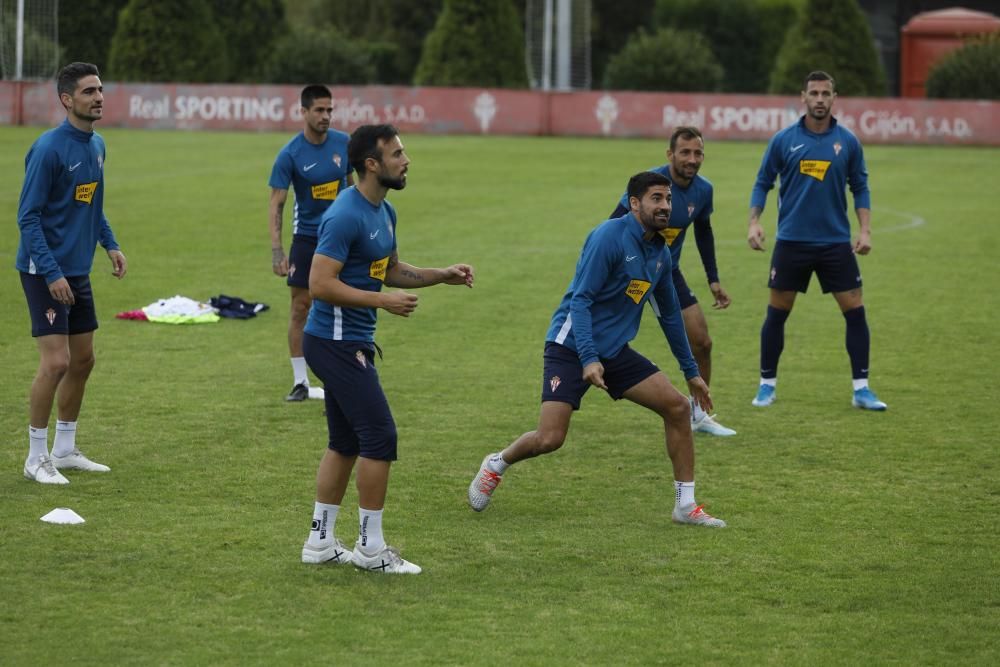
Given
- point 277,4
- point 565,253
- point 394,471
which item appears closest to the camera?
point 394,471

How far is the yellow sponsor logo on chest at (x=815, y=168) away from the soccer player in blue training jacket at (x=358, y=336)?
530cm

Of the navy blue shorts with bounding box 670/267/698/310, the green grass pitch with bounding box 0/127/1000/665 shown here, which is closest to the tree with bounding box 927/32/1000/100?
the green grass pitch with bounding box 0/127/1000/665

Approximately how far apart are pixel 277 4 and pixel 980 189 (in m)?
40.9

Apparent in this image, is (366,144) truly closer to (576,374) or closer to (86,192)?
(576,374)

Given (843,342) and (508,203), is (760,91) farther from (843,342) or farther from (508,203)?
(843,342)

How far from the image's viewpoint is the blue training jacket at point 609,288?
323 inches

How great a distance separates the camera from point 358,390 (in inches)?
289

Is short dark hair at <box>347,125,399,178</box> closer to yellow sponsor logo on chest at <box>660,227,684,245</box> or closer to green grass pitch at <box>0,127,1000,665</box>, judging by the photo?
green grass pitch at <box>0,127,1000,665</box>

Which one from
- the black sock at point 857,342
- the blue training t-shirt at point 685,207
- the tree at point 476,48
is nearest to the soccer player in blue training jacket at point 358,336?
the blue training t-shirt at point 685,207

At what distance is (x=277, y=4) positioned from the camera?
64625 millimetres

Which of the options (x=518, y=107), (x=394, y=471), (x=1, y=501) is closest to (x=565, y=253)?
(x=394, y=471)

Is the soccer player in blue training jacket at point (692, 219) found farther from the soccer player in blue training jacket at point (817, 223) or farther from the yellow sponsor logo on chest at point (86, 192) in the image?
the yellow sponsor logo on chest at point (86, 192)

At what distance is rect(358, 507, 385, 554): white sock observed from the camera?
24.5ft

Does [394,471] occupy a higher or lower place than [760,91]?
lower
